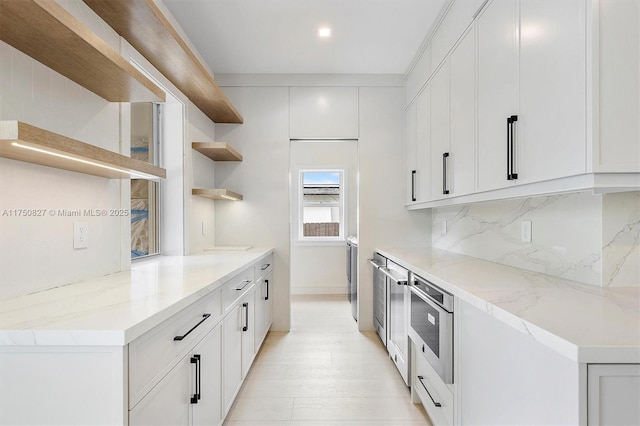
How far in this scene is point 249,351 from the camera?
248 centimetres

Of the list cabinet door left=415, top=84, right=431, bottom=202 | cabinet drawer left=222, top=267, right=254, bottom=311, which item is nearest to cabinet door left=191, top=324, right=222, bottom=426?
cabinet drawer left=222, top=267, right=254, bottom=311

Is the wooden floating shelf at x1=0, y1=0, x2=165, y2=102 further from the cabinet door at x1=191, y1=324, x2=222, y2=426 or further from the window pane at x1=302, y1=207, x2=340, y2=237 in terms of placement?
the window pane at x1=302, y1=207, x2=340, y2=237

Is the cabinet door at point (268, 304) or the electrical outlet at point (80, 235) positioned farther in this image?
the cabinet door at point (268, 304)

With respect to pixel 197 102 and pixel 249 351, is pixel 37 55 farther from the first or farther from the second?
pixel 249 351

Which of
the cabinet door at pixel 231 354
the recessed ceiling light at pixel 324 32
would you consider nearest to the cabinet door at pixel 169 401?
the cabinet door at pixel 231 354

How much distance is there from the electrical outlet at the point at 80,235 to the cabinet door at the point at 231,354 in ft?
2.49

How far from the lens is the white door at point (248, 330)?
2.28 m

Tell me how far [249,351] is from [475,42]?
242cm

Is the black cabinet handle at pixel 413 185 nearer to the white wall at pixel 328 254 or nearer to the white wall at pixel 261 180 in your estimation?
the white wall at pixel 261 180

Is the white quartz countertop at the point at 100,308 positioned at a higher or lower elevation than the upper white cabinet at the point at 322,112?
lower

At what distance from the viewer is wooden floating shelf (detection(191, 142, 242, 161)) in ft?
9.61

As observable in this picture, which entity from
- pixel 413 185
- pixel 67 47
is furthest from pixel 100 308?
pixel 413 185

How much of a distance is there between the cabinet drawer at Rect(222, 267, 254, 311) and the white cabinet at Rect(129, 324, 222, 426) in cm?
→ 17

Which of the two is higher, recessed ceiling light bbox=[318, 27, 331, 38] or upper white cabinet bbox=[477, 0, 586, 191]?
recessed ceiling light bbox=[318, 27, 331, 38]
